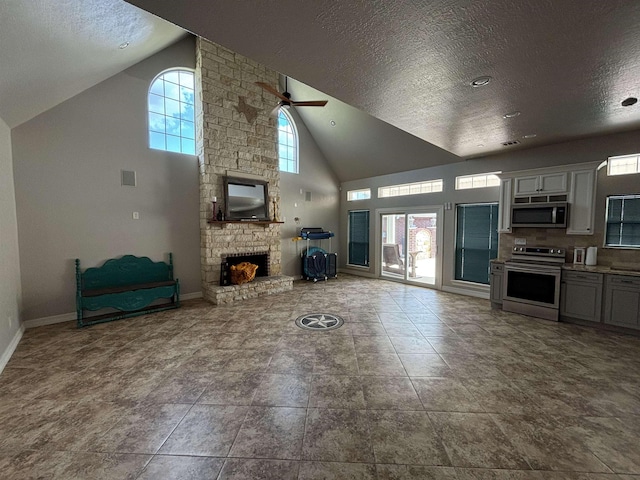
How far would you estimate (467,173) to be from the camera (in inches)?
225

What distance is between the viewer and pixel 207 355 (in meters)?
3.08

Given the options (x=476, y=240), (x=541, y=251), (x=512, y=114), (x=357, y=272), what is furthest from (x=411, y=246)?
(x=512, y=114)

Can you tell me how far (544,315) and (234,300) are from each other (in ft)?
17.8

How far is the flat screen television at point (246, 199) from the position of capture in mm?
5555

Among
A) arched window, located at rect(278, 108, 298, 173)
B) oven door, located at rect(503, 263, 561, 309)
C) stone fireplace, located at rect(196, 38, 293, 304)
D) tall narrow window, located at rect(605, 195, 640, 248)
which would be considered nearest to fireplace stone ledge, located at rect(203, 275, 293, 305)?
stone fireplace, located at rect(196, 38, 293, 304)

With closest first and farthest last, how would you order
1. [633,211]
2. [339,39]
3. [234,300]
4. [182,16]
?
[182,16], [339,39], [633,211], [234,300]

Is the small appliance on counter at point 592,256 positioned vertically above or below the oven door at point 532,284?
above

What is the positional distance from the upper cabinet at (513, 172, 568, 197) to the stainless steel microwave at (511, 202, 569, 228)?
0.76 feet

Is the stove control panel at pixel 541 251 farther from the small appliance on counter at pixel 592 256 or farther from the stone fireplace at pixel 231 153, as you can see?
the stone fireplace at pixel 231 153

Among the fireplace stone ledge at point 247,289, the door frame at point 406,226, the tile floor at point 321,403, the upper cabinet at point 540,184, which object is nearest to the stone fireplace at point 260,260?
the fireplace stone ledge at point 247,289

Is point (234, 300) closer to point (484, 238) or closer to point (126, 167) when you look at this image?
point (126, 167)

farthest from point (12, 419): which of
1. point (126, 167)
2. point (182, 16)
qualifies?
point (126, 167)

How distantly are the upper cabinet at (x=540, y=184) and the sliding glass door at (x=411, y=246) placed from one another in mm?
1666

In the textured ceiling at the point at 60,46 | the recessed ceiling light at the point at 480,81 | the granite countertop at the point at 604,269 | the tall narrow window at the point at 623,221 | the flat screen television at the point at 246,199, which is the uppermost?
the textured ceiling at the point at 60,46
